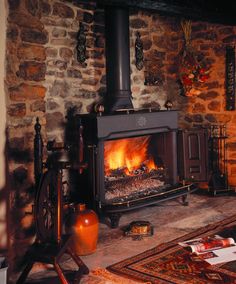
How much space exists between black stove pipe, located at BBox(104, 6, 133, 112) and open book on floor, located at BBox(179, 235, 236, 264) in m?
1.57

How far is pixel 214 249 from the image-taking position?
3.26m

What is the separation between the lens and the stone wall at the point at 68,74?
2.96 m

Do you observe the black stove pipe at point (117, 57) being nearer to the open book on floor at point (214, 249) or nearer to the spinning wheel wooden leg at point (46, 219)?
the open book on floor at point (214, 249)

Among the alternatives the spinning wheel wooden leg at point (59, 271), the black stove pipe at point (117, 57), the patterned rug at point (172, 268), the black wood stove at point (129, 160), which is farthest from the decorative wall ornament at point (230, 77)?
the spinning wheel wooden leg at point (59, 271)

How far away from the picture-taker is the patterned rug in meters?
2.81

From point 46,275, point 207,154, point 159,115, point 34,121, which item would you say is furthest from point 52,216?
point 207,154

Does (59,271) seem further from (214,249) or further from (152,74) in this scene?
(152,74)

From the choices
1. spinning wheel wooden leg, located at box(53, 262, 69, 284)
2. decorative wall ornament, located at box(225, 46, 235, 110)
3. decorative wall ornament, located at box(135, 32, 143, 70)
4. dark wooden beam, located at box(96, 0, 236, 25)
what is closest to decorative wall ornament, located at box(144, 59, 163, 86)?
decorative wall ornament, located at box(135, 32, 143, 70)

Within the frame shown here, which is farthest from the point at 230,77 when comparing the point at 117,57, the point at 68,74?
the point at 68,74

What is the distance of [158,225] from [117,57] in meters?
1.69

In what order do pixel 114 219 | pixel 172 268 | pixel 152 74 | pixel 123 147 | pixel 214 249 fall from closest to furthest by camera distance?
pixel 172 268
pixel 214 249
pixel 114 219
pixel 123 147
pixel 152 74

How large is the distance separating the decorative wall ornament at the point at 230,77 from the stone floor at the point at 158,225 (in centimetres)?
116

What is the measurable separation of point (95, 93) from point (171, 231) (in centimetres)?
167

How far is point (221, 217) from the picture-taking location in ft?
14.0
